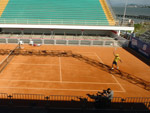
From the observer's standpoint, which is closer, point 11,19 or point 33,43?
point 33,43

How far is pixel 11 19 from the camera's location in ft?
88.9

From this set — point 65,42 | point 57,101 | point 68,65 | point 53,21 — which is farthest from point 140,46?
point 53,21

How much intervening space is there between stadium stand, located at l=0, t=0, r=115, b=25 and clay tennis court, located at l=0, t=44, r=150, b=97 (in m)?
12.4

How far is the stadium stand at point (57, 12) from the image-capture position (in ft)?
89.2

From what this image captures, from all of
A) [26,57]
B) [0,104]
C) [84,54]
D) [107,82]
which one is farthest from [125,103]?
[26,57]

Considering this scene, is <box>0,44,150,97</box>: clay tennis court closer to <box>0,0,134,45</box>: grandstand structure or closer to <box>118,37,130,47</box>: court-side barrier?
<box>118,37,130,47</box>: court-side barrier

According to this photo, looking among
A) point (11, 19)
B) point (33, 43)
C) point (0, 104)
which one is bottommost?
point (0, 104)

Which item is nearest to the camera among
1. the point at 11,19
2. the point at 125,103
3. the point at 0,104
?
the point at 0,104

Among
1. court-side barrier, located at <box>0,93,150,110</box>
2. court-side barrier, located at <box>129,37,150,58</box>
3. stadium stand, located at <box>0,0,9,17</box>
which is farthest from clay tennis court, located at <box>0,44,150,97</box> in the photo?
stadium stand, located at <box>0,0,9,17</box>

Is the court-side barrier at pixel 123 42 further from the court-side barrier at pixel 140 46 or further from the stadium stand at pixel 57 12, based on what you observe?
the stadium stand at pixel 57 12

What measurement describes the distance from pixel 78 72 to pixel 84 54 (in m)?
5.80

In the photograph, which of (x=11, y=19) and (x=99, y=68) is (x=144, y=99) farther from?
(x=11, y=19)

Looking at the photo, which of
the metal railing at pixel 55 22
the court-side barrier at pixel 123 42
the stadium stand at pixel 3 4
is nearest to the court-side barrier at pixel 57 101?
the court-side barrier at pixel 123 42

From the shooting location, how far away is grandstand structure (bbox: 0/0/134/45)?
→ 2522 centimetres
